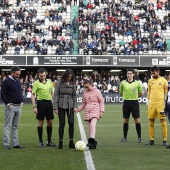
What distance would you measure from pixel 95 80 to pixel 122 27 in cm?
601

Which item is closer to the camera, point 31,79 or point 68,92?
point 68,92

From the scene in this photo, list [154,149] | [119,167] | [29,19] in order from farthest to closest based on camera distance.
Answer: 1. [29,19]
2. [154,149]
3. [119,167]

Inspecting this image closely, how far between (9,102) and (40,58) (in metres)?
33.8

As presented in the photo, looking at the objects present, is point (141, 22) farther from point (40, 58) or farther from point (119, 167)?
point (119, 167)

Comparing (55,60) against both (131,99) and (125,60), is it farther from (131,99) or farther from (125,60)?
(131,99)

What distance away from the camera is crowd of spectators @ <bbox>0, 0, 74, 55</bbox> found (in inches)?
A: 1912


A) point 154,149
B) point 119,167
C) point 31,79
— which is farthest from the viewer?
point 31,79

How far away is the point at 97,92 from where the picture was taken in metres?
14.1

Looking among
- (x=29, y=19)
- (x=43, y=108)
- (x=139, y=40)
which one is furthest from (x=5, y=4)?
(x=43, y=108)

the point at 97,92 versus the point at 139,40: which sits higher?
the point at 139,40

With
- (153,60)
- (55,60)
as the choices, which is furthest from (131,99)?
(153,60)

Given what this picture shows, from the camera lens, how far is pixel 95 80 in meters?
48.3

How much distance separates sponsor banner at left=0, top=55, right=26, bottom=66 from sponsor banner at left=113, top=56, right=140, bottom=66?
7.39 metres

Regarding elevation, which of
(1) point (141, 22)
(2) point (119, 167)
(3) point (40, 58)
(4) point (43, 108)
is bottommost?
(2) point (119, 167)
